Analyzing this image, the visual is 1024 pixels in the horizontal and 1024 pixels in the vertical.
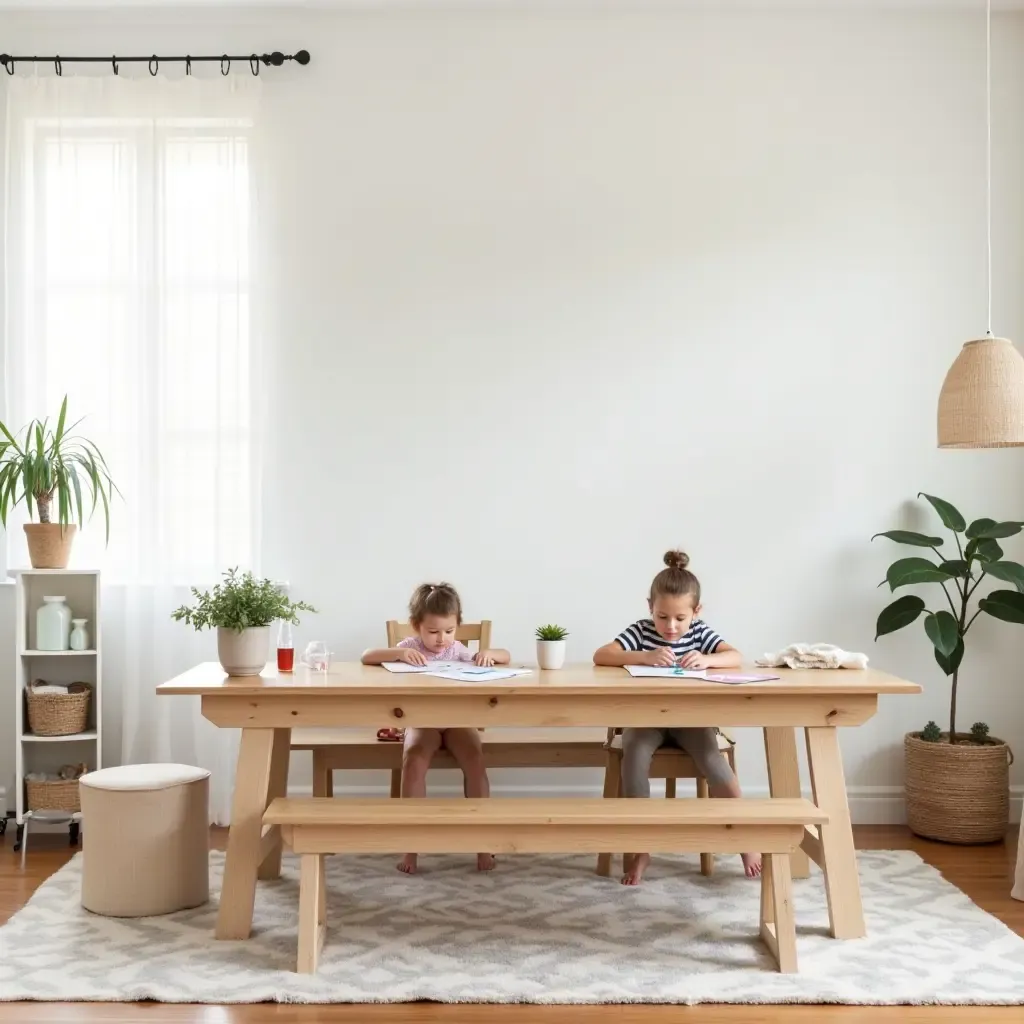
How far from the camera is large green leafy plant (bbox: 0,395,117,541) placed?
4145 mm

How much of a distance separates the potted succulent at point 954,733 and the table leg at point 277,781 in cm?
221

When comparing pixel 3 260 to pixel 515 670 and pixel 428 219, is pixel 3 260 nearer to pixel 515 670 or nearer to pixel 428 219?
pixel 428 219

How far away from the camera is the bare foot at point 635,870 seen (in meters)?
3.59

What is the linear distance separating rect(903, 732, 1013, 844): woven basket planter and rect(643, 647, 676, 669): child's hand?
4.74 ft

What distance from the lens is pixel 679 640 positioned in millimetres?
3676

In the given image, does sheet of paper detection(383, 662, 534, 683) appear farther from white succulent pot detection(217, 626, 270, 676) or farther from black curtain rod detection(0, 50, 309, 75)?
black curtain rod detection(0, 50, 309, 75)

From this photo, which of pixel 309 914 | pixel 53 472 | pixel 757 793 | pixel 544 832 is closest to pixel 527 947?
pixel 544 832

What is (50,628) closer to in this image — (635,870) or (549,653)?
(549,653)

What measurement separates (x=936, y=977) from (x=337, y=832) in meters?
1.52

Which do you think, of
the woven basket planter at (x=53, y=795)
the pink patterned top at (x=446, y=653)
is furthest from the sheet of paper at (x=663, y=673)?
the woven basket planter at (x=53, y=795)

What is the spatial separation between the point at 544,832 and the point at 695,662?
0.73 m

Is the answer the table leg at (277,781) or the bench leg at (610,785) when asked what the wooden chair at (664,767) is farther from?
the table leg at (277,781)

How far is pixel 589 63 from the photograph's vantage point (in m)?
4.54

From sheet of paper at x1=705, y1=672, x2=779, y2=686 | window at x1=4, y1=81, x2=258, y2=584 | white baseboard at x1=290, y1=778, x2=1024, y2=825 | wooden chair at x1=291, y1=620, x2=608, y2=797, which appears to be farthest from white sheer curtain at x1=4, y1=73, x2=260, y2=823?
sheet of paper at x1=705, y1=672, x2=779, y2=686
